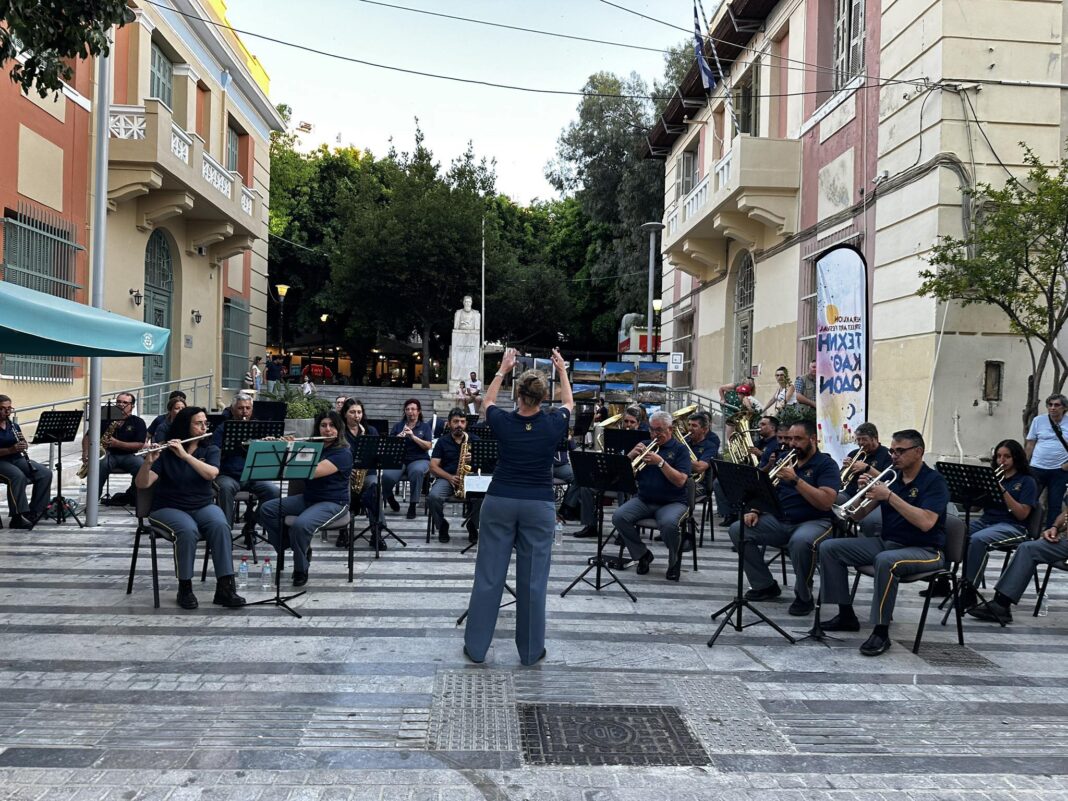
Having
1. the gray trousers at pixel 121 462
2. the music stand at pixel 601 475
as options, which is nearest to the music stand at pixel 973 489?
the music stand at pixel 601 475

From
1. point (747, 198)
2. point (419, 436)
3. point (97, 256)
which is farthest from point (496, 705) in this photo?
point (747, 198)

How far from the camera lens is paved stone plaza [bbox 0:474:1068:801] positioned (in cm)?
408

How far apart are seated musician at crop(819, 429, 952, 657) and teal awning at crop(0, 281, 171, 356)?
6024 mm

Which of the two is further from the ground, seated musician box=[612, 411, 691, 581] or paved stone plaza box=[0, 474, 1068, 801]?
seated musician box=[612, 411, 691, 581]

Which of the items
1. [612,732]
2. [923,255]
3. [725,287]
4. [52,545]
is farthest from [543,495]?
[725,287]

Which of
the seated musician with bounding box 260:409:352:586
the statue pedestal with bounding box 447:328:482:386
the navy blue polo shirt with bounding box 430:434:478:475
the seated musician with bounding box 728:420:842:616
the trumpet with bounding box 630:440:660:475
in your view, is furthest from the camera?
the statue pedestal with bounding box 447:328:482:386

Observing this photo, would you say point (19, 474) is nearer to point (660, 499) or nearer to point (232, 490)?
point (232, 490)

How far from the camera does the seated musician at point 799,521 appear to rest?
284 inches

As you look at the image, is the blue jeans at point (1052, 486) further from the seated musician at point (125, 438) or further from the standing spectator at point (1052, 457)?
the seated musician at point (125, 438)

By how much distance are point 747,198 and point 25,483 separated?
14.3 meters

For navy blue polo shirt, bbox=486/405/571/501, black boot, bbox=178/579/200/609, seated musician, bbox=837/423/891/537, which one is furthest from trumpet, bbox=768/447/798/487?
black boot, bbox=178/579/200/609

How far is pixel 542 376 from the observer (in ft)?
19.4

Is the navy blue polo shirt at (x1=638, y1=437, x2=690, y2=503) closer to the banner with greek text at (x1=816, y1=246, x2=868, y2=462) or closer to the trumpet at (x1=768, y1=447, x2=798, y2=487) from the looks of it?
the trumpet at (x1=768, y1=447, x2=798, y2=487)

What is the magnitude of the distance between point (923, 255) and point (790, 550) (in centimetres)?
717
